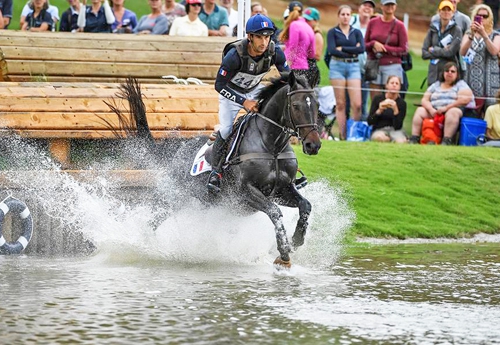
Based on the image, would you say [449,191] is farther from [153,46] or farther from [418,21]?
[418,21]

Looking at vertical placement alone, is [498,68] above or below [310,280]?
above

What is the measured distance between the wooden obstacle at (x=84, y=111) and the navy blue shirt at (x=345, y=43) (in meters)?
4.64

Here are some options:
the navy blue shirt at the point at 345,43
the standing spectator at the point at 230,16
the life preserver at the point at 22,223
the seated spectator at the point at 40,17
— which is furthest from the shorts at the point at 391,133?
the life preserver at the point at 22,223

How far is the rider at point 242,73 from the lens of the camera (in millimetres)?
11484

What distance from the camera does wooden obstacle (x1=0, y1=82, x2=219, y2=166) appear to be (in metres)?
14.0

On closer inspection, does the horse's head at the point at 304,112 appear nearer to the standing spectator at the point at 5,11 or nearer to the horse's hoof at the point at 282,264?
the horse's hoof at the point at 282,264

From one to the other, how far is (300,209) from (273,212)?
322 millimetres

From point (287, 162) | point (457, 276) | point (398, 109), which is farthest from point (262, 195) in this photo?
point (398, 109)

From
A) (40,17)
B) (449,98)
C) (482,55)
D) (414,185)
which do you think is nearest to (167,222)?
(414,185)

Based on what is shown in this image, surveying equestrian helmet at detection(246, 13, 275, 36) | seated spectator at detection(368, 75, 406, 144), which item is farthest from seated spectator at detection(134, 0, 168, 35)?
equestrian helmet at detection(246, 13, 275, 36)

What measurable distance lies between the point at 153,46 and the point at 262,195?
575cm

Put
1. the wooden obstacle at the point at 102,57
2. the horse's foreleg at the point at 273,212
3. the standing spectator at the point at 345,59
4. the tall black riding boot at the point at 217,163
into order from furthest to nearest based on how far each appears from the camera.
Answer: the standing spectator at the point at 345,59
the wooden obstacle at the point at 102,57
the tall black riding boot at the point at 217,163
the horse's foreleg at the point at 273,212

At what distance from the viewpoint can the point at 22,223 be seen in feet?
43.6

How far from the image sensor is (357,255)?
516 inches
